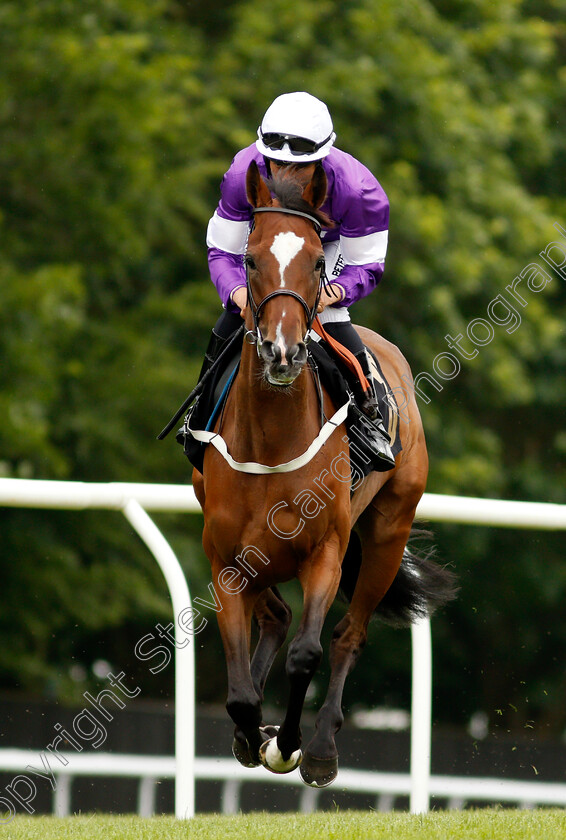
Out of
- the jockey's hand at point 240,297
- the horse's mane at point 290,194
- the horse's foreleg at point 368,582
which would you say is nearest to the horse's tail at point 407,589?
the horse's foreleg at point 368,582

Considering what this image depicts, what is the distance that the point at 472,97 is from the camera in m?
13.6

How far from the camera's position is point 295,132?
14.6 ft

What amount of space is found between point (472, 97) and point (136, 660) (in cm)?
693

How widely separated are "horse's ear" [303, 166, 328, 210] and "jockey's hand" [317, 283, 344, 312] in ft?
1.32

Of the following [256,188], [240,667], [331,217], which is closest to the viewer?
[256,188]

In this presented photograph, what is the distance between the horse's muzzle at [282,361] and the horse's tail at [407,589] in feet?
6.52

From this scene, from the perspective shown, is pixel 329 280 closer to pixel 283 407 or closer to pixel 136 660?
pixel 283 407

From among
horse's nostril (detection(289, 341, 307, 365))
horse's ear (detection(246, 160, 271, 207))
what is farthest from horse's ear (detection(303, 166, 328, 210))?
horse's nostril (detection(289, 341, 307, 365))

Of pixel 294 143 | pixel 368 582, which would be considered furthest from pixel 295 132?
pixel 368 582

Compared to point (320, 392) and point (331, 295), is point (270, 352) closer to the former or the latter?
point (320, 392)

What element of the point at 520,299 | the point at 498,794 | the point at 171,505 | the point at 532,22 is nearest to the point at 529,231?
the point at 520,299

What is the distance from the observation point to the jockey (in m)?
4.50

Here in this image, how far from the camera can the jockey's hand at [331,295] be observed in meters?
4.74

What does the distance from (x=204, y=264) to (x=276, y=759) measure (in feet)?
28.1
